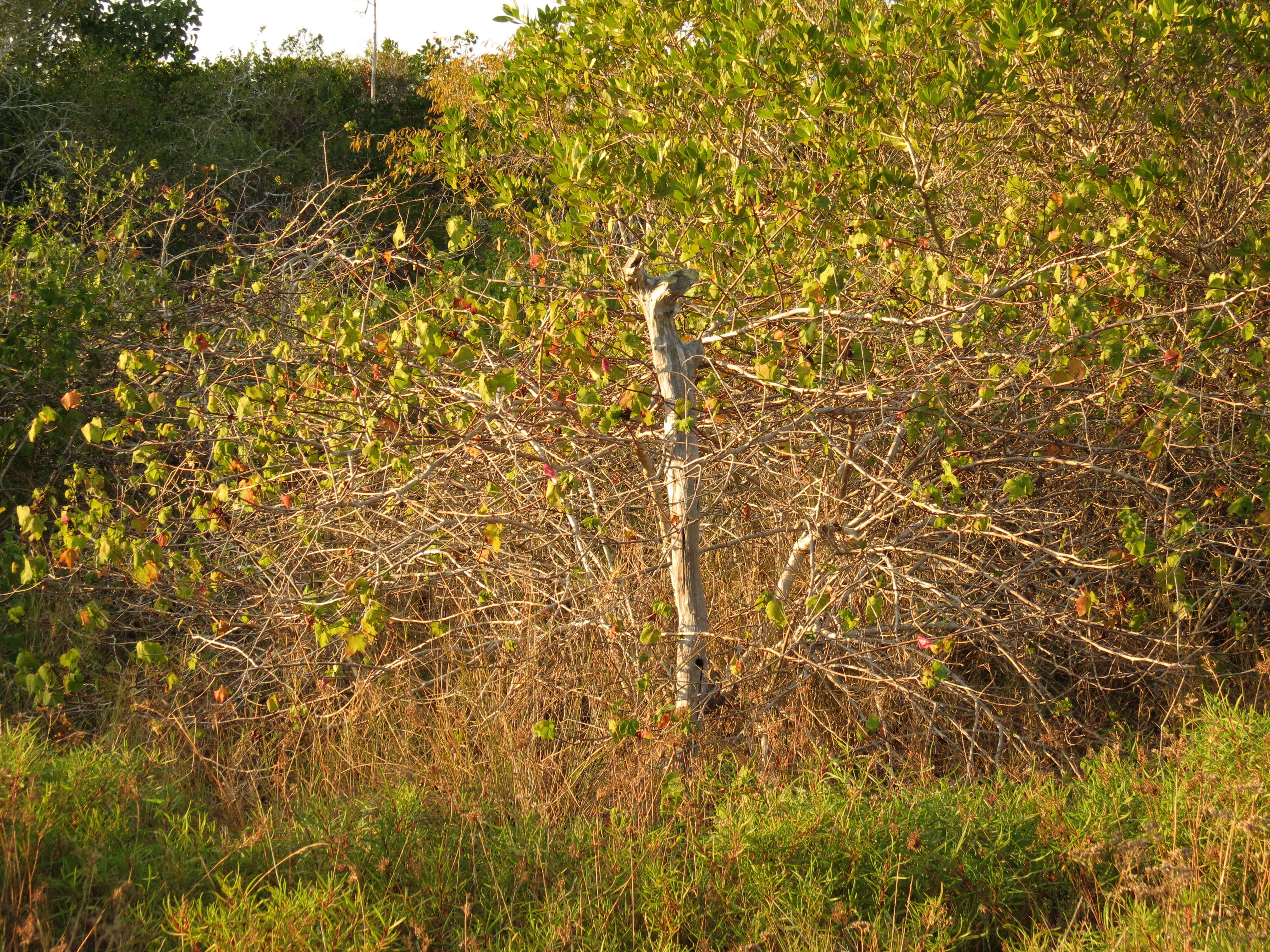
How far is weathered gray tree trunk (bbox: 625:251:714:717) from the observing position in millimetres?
3465

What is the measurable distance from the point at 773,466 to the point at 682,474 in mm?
682

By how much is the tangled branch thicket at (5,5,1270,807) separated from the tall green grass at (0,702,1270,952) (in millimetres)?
433

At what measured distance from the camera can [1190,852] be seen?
2.62 metres

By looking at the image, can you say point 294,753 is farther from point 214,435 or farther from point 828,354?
point 828,354

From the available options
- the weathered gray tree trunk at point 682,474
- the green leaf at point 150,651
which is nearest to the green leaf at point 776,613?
the weathered gray tree trunk at point 682,474

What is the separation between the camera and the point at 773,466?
4074 millimetres

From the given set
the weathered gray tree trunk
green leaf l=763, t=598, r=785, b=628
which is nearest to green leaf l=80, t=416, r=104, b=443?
the weathered gray tree trunk

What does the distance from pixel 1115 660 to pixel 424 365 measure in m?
2.83

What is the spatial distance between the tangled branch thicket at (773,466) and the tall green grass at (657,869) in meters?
0.43

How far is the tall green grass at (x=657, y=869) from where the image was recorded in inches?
93.4

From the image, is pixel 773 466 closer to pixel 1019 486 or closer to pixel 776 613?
pixel 776 613

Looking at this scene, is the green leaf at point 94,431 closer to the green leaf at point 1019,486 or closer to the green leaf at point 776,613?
the green leaf at point 776,613

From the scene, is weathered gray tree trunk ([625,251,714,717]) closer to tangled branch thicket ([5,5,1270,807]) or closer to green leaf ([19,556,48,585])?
tangled branch thicket ([5,5,1270,807])

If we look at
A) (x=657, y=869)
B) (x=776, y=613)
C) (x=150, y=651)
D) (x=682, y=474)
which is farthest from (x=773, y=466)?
(x=150, y=651)
